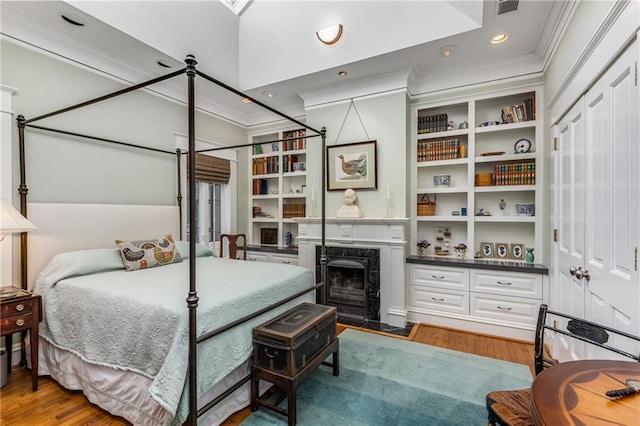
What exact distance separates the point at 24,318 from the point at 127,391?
41.5 inches

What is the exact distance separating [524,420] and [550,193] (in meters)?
2.50

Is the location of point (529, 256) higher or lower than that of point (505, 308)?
higher

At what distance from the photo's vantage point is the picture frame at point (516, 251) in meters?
3.47

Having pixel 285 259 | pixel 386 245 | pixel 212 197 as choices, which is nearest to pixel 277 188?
pixel 212 197

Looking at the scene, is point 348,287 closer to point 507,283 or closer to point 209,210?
point 507,283

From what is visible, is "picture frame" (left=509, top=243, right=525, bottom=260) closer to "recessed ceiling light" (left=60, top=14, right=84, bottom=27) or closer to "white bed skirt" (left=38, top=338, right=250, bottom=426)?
"white bed skirt" (left=38, top=338, right=250, bottom=426)

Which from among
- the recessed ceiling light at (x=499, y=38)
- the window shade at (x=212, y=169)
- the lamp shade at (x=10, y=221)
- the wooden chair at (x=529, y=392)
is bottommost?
the wooden chair at (x=529, y=392)

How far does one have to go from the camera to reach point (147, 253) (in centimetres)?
295

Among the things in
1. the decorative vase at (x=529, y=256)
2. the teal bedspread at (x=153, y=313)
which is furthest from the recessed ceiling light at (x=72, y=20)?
the decorative vase at (x=529, y=256)

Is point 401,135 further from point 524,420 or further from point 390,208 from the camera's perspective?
point 524,420

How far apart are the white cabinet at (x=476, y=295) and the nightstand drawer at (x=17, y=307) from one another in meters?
3.47

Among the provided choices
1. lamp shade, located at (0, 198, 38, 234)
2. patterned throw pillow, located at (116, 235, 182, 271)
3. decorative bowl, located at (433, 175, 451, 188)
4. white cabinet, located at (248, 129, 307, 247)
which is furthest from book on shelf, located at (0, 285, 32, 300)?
decorative bowl, located at (433, 175, 451, 188)

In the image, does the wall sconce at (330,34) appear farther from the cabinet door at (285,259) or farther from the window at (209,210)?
the cabinet door at (285,259)

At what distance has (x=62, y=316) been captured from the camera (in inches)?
87.2
